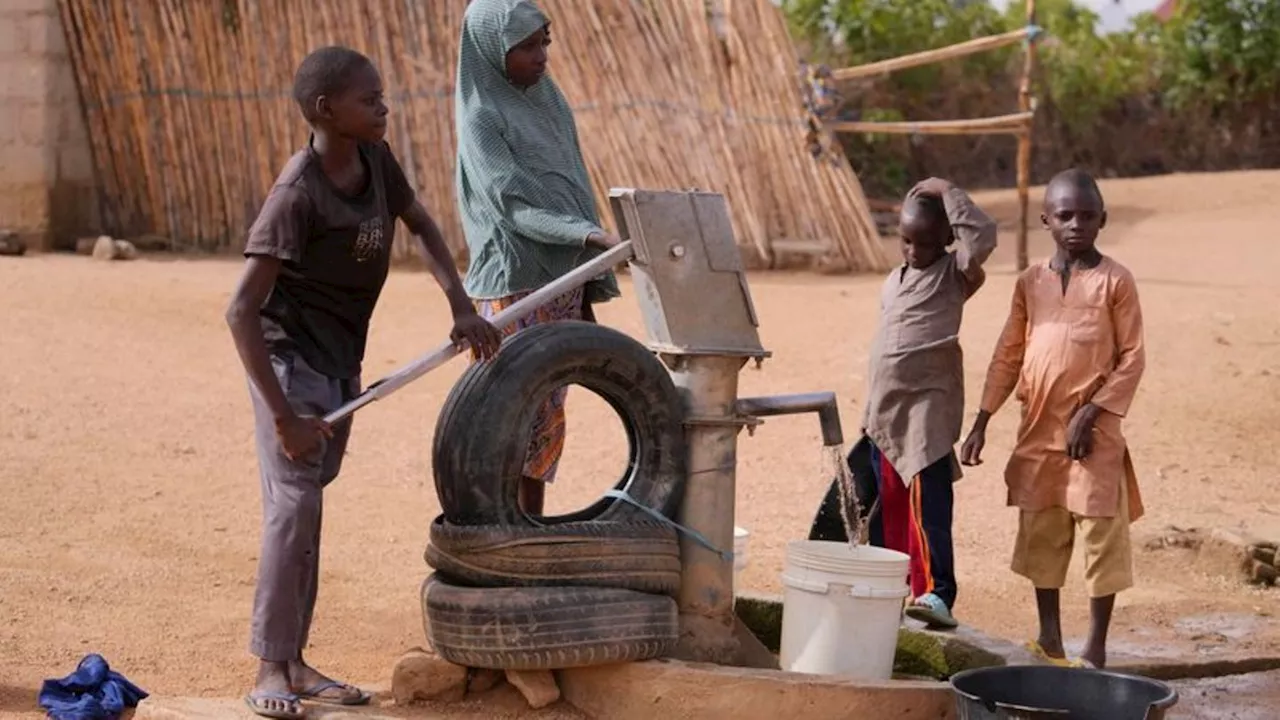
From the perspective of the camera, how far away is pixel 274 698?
13.9ft

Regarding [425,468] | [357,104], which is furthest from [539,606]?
[425,468]

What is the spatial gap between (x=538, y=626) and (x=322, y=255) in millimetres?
966

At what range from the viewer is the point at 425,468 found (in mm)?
7816

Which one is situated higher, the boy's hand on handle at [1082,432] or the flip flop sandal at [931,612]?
the boy's hand on handle at [1082,432]

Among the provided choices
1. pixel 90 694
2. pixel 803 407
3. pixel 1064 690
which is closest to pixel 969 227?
pixel 803 407

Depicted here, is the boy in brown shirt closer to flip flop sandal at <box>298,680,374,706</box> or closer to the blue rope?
flip flop sandal at <box>298,680,374,706</box>

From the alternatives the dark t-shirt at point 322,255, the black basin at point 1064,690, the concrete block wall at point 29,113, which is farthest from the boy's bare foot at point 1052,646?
the concrete block wall at point 29,113

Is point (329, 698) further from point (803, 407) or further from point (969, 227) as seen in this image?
point (969, 227)

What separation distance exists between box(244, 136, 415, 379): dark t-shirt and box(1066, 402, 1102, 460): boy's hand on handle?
6.16 feet

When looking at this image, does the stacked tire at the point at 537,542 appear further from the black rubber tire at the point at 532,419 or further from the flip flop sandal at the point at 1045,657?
the flip flop sandal at the point at 1045,657

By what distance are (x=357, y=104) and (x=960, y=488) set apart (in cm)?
411

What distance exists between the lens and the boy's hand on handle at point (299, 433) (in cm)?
422

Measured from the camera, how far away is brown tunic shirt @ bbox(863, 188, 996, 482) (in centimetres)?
532

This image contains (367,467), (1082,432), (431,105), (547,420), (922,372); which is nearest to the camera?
(1082,432)
